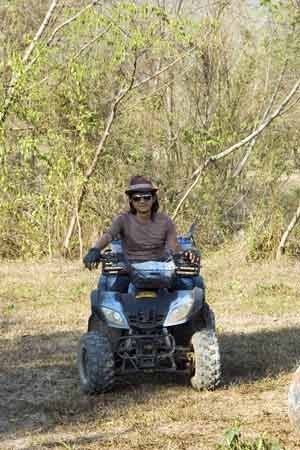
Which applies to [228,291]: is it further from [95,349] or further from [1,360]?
[95,349]

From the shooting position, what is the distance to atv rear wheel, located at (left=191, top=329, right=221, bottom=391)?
718cm

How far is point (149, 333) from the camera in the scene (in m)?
7.25

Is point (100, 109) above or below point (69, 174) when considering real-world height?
above

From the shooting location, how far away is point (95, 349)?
7.19m

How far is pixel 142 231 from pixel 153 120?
930 cm

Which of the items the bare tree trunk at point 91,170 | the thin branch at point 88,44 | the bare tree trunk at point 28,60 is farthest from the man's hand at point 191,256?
the bare tree trunk at point 91,170

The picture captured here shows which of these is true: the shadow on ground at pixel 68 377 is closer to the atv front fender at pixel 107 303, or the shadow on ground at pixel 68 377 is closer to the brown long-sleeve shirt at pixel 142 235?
the atv front fender at pixel 107 303

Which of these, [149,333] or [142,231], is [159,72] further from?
[149,333]

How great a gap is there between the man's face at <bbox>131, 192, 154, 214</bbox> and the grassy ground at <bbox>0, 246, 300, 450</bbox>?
54.0 inches

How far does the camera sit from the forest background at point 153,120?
1477 centimetres

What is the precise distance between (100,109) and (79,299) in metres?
5.23

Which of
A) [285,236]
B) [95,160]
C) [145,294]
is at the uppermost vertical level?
[95,160]

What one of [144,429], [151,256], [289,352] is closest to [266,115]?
[289,352]

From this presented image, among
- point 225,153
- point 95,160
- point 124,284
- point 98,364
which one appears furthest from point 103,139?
point 98,364
